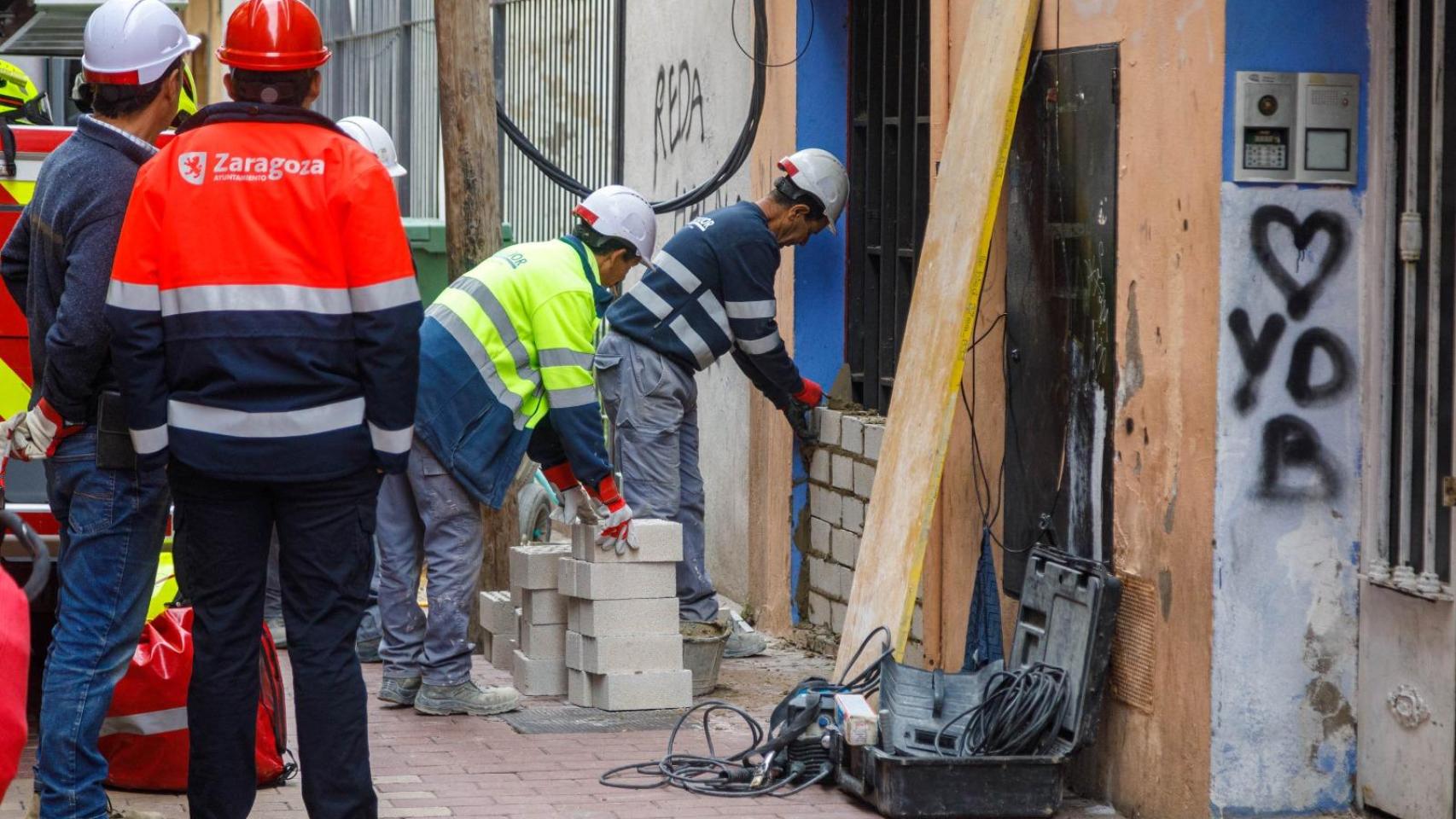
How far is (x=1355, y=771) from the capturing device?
17.7ft

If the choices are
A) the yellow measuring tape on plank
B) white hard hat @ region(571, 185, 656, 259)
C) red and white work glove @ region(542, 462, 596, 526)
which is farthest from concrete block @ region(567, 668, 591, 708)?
white hard hat @ region(571, 185, 656, 259)

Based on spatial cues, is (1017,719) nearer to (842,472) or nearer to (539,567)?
(539,567)

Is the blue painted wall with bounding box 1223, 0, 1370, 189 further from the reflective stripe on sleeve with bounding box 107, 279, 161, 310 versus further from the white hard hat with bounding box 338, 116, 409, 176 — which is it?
the white hard hat with bounding box 338, 116, 409, 176

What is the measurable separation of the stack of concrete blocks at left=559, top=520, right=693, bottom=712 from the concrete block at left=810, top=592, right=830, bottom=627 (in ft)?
4.60

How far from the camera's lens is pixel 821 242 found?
8.72 metres

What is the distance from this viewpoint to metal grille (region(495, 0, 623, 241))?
11664 millimetres

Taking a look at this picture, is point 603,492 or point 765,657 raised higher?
point 603,492

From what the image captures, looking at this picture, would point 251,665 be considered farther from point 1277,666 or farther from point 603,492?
point 1277,666

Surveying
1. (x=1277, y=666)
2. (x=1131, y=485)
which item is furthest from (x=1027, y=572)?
(x=1277, y=666)

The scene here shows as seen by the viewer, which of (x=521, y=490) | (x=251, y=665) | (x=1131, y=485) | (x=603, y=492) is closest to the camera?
(x=251, y=665)

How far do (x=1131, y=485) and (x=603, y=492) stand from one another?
2.00 meters

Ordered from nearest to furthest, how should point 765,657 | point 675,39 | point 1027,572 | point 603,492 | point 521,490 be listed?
point 1027,572, point 603,492, point 765,657, point 521,490, point 675,39

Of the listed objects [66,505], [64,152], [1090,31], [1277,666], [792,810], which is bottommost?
[792,810]

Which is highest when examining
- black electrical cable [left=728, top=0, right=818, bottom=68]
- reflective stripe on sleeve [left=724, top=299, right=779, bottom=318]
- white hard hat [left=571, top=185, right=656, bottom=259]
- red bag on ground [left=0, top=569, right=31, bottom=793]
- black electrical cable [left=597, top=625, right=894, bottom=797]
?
black electrical cable [left=728, top=0, right=818, bottom=68]
